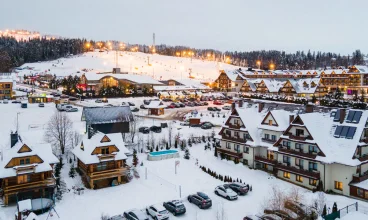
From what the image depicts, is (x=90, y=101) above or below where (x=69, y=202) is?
above

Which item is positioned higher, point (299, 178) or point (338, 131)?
point (338, 131)

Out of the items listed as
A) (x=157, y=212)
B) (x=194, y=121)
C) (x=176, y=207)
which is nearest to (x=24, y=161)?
(x=157, y=212)

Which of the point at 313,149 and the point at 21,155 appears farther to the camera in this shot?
the point at 313,149

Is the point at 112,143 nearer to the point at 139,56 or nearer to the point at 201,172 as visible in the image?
the point at 201,172

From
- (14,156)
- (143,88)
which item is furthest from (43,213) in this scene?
(143,88)

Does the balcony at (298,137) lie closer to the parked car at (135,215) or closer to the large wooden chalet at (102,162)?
the large wooden chalet at (102,162)

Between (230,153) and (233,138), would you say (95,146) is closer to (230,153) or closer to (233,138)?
(230,153)
